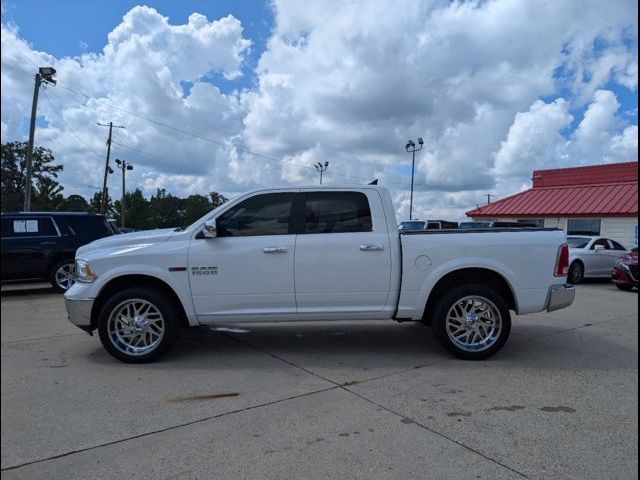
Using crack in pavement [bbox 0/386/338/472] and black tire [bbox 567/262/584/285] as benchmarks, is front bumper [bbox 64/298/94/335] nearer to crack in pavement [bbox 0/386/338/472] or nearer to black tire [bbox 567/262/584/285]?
crack in pavement [bbox 0/386/338/472]

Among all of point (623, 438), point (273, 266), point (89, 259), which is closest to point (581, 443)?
point (623, 438)

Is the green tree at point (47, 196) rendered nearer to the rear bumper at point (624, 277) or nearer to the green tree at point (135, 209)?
the green tree at point (135, 209)

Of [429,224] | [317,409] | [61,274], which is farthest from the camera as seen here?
[429,224]

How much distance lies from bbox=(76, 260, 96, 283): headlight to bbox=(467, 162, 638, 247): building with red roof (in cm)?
2210

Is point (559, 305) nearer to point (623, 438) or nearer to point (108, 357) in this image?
point (623, 438)

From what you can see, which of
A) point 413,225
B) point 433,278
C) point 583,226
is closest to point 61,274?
point 433,278

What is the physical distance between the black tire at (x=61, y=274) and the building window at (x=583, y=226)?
2178cm

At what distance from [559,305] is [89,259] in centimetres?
523

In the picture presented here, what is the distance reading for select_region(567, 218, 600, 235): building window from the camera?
23.3 meters

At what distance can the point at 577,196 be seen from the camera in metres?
25.4

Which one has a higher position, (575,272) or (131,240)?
(131,240)

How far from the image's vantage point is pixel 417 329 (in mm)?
6980

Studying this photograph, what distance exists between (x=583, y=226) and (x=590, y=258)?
10.4m

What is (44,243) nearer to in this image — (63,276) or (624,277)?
(63,276)
